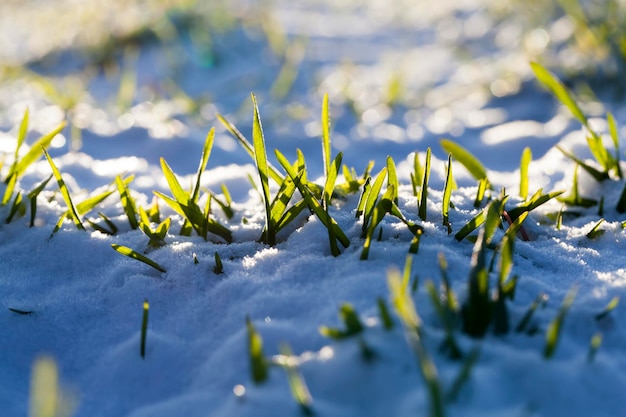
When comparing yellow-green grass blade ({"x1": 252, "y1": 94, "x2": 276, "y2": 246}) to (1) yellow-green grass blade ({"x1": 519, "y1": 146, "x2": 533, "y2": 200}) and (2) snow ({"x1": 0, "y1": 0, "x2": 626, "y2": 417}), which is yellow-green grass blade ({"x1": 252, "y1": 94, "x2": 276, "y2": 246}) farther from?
(1) yellow-green grass blade ({"x1": 519, "y1": 146, "x2": 533, "y2": 200})

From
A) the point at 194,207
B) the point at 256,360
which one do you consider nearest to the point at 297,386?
the point at 256,360

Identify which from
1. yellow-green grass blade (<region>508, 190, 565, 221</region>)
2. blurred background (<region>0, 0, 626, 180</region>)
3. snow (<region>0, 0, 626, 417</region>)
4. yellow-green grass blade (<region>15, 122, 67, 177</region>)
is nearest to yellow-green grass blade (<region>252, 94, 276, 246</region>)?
snow (<region>0, 0, 626, 417</region>)

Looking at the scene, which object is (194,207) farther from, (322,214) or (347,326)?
(347,326)

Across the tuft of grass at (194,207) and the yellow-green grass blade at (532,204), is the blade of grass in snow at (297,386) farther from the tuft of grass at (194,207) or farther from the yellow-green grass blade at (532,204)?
the yellow-green grass blade at (532,204)

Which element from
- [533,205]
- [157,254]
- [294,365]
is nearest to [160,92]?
[157,254]

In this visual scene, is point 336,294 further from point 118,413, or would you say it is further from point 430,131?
point 430,131

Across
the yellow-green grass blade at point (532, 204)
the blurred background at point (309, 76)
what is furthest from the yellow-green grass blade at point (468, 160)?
the blurred background at point (309, 76)

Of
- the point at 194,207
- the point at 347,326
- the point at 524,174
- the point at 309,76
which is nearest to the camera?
the point at 347,326
